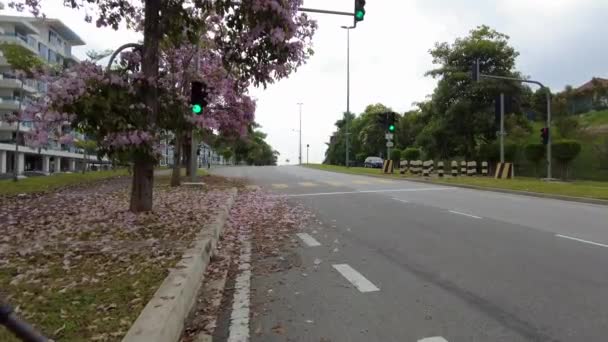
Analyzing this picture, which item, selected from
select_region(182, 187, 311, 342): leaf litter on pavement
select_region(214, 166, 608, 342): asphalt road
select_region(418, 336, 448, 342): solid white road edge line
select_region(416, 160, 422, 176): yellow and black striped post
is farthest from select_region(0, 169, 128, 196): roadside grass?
select_region(416, 160, 422, 176): yellow and black striped post

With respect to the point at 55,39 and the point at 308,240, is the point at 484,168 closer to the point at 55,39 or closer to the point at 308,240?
the point at 308,240

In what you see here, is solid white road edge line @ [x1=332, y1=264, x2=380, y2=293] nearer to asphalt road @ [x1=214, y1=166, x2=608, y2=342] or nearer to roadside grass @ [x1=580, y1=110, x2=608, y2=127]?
asphalt road @ [x1=214, y1=166, x2=608, y2=342]

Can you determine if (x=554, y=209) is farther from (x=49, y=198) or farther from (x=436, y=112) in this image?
(x=436, y=112)

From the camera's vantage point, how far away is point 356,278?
6.91m

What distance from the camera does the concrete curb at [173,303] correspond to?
410 cm

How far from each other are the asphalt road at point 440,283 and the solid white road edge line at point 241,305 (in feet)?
0.30

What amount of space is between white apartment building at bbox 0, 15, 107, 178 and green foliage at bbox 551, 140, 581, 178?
39.3 meters

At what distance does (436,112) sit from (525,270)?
34.8 meters

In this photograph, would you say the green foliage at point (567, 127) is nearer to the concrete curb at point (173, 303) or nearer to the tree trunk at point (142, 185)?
the tree trunk at point (142, 185)

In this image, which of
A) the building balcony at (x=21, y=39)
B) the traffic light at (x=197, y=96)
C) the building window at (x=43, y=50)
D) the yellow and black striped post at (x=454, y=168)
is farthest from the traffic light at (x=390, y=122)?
the building window at (x=43, y=50)

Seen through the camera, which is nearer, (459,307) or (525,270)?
(459,307)

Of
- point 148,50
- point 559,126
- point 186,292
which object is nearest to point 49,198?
point 148,50

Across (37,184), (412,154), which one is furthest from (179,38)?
(412,154)

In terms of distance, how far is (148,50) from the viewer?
1078cm
